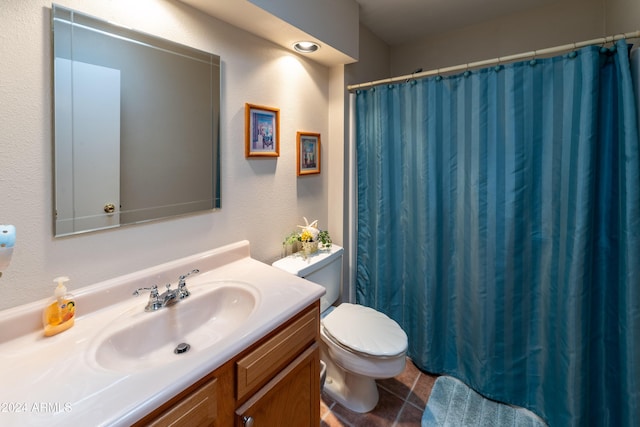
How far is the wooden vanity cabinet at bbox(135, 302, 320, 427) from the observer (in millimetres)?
744

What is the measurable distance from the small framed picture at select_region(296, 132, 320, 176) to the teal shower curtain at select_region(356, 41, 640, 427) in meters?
0.33

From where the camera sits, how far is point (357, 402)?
161 cm

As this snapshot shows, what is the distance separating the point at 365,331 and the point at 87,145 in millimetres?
1436

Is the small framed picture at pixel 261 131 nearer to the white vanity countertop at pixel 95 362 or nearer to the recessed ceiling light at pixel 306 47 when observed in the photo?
the recessed ceiling light at pixel 306 47

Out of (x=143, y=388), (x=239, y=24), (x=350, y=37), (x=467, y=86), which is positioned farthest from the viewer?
(x=350, y=37)

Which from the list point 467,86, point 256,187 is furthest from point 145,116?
point 467,86

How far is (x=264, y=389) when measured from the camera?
0.95 meters

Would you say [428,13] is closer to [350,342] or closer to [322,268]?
[322,268]

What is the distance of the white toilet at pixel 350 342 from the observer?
4.69ft

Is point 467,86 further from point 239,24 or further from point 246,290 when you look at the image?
point 246,290

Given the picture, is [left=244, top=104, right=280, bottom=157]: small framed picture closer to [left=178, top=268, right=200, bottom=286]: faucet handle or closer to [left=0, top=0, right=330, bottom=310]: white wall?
[left=0, top=0, right=330, bottom=310]: white wall

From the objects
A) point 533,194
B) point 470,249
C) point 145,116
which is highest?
point 145,116

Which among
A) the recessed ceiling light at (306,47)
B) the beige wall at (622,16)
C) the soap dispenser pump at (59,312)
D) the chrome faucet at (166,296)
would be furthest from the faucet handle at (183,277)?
the beige wall at (622,16)

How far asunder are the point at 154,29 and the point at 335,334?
156 centimetres
